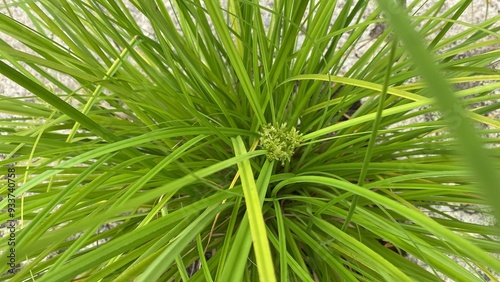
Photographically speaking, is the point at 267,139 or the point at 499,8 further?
the point at 499,8

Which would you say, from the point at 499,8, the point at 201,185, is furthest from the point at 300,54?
the point at 499,8

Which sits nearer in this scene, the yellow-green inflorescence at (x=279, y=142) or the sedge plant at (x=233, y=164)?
the sedge plant at (x=233, y=164)

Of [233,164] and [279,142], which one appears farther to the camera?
[279,142]

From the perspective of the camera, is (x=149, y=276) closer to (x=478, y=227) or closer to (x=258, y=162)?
(x=258, y=162)

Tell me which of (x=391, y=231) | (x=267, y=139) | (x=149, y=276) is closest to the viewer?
(x=149, y=276)

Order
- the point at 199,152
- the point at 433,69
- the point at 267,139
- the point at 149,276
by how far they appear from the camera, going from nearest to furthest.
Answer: the point at 433,69
the point at 149,276
the point at 267,139
the point at 199,152

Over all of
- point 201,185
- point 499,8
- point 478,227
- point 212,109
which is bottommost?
point 478,227

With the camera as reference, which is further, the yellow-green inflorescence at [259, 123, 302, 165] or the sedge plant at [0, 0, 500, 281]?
the yellow-green inflorescence at [259, 123, 302, 165]

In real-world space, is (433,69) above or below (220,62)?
below
